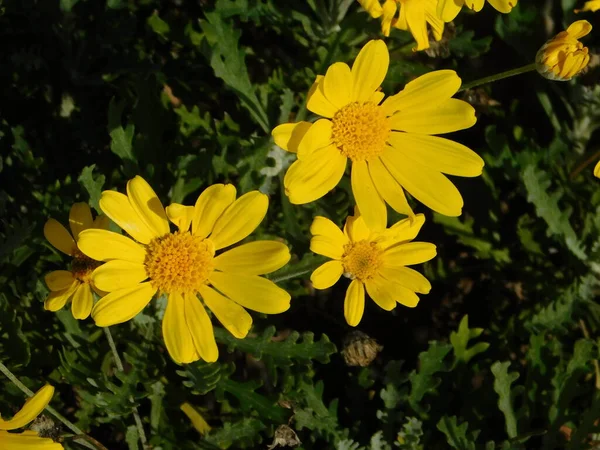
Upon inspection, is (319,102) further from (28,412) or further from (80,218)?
(28,412)

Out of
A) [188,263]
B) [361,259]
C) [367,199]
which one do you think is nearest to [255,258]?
[188,263]

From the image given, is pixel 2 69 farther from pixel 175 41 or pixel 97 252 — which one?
pixel 97 252

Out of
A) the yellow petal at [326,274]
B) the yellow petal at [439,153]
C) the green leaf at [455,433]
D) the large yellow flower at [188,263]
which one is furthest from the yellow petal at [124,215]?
the green leaf at [455,433]

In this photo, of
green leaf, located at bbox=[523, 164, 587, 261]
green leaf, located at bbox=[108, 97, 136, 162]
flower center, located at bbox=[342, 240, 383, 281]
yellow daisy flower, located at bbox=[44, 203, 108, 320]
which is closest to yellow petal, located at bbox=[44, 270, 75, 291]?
yellow daisy flower, located at bbox=[44, 203, 108, 320]

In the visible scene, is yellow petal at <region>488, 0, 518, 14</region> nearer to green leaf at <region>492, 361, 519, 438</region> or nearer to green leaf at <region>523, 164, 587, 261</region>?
green leaf at <region>523, 164, 587, 261</region>

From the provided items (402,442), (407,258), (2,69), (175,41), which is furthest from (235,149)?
(402,442)

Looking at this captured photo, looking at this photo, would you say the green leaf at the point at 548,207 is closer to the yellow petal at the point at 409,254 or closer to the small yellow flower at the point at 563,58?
the yellow petal at the point at 409,254
